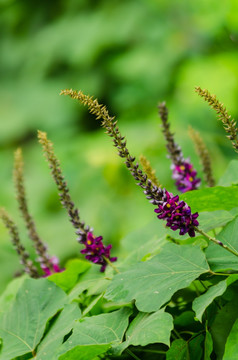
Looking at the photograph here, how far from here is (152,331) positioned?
3.73 feet

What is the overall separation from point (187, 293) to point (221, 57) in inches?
205

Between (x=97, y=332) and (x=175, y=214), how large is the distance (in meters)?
0.34

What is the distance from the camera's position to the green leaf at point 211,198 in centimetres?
135

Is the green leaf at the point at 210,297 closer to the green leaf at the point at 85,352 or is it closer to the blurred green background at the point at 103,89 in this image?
the green leaf at the point at 85,352

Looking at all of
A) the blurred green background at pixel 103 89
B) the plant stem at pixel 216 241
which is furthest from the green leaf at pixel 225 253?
the blurred green background at pixel 103 89

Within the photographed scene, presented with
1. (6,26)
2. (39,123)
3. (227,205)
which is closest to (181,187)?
(227,205)

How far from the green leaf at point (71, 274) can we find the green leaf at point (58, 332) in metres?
0.21

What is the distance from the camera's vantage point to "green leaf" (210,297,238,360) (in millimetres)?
1210

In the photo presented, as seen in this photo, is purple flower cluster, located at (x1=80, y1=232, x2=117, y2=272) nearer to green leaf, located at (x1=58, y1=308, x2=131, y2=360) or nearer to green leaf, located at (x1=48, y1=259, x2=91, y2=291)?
green leaf, located at (x1=48, y1=259, x2=91, y2=291)

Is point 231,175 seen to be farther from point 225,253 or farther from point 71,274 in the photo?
point 71,274

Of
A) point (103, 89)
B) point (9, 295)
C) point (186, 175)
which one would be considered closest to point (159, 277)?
point (186, 175)

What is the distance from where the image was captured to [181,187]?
177cm

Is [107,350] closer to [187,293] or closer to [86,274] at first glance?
[187,293]

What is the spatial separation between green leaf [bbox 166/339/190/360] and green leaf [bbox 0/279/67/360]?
0.36 meters
